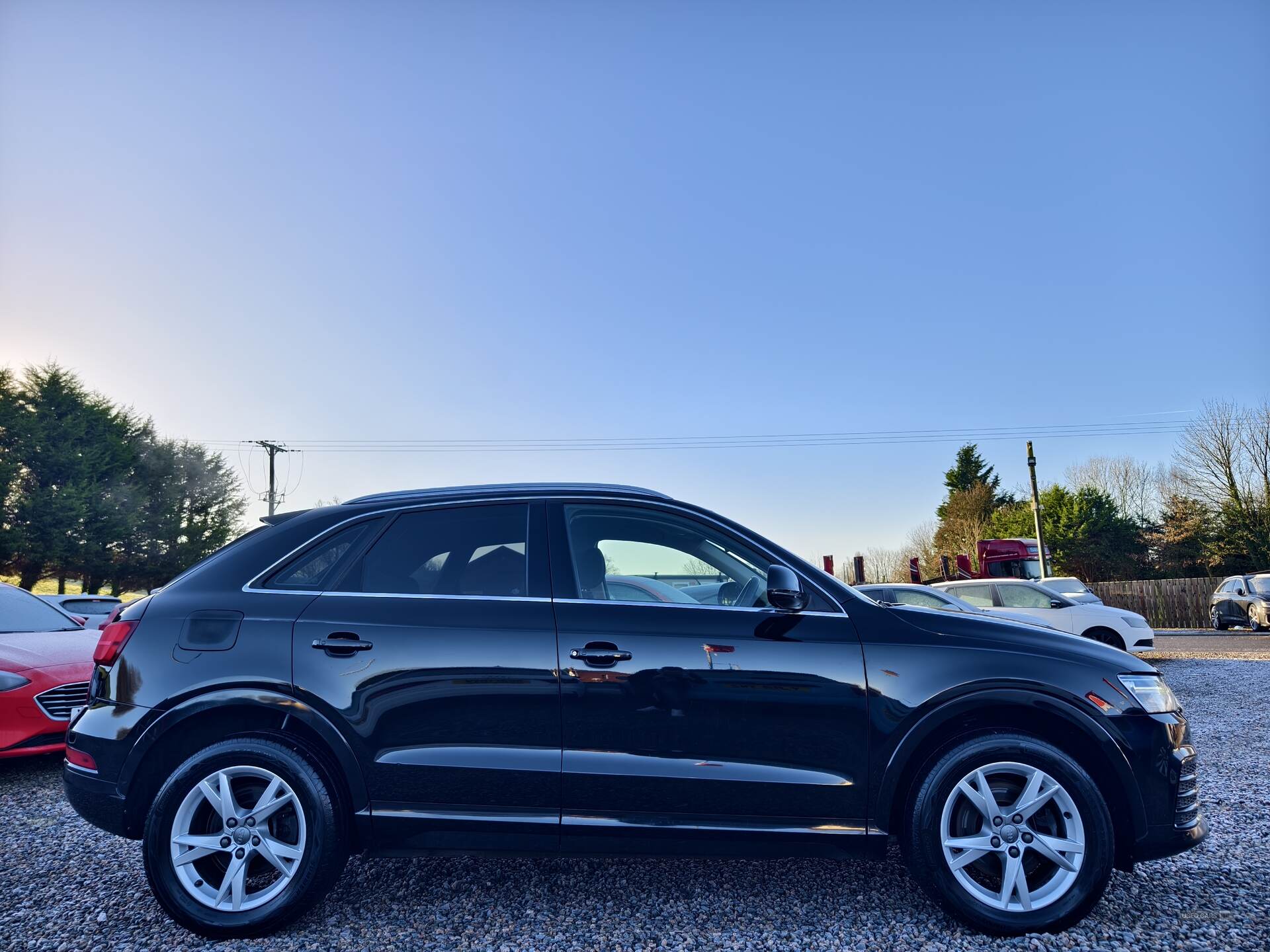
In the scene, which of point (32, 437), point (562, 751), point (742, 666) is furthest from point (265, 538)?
point (32, 437)

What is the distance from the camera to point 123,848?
416 centimetres

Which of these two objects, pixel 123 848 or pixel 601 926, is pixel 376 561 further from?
pixel 123 848

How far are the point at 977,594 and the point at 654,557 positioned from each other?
1138 cm

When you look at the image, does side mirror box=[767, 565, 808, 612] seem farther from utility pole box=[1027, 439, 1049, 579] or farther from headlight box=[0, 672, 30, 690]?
utility pole box=[1027, 439, 1049, 579]

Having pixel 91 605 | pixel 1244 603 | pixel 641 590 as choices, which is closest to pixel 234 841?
pixel 641 590

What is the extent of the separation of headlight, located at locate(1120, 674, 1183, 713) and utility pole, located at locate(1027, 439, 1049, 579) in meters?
23.9

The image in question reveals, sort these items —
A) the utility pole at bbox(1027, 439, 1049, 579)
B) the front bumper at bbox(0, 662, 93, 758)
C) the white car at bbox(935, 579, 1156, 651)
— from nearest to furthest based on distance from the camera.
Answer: the front bumper at bbox(0, 662, 93, 758) → the white car at bbox(935, 579, 1156, 651) → the utility pole at bbox(1027, 439, 1049, 579)

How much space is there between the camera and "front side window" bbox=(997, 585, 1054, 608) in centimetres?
1268

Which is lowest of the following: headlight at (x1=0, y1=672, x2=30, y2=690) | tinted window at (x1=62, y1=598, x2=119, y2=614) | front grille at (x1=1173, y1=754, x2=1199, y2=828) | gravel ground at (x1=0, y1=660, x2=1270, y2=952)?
gravel ground at (x1=0, y1=660, x2=1270, y2=952)

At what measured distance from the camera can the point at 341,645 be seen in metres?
3.13

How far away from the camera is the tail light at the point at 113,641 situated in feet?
10.6

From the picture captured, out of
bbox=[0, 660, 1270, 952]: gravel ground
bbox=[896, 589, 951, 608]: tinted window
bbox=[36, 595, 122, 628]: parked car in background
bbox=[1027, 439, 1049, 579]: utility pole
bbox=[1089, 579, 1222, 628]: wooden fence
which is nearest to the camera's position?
bbox=[0, 660, 1270, 952]: gravel ground

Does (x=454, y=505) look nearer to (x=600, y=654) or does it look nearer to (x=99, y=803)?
(x=600, y=654)

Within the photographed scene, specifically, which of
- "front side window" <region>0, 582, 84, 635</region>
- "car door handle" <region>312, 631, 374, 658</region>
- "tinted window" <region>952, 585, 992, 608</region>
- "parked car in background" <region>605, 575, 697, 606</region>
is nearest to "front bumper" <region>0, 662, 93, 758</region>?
"front side window" <region>0, 582, 84, 635</region>
